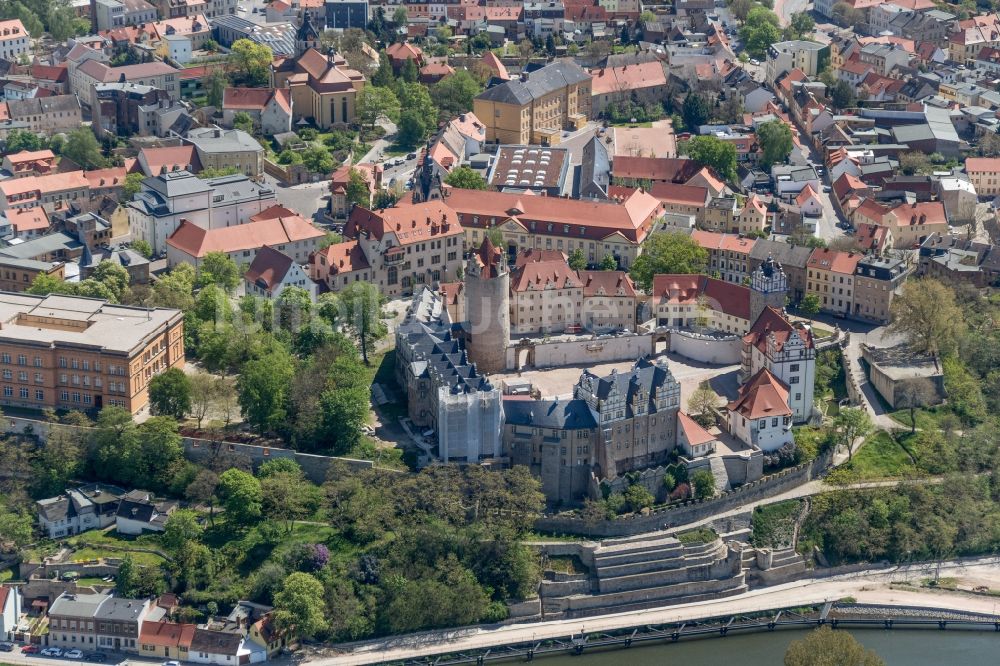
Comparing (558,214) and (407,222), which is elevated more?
(407,222)

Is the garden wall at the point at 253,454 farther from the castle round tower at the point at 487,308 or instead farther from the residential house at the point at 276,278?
the residential house at the point at 276,278

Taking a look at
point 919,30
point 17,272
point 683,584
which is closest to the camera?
point 683,584

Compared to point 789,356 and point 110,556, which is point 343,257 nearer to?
point 789,356

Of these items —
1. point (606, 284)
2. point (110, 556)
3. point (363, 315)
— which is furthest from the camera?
point (606, 284)

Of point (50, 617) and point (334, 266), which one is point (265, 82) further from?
point (50, 617)

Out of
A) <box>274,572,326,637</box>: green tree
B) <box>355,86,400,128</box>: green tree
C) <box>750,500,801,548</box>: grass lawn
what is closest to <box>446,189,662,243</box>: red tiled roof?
<box>355,86,400,128</box>: green tree

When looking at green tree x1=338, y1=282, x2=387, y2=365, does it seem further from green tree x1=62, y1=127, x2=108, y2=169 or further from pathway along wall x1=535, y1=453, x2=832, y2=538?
green tree x1=62, y1=127, x2=108, y2=169

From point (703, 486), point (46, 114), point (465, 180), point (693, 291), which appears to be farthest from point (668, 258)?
point (46, 114)

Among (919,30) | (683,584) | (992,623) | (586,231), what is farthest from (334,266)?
(919,30)
